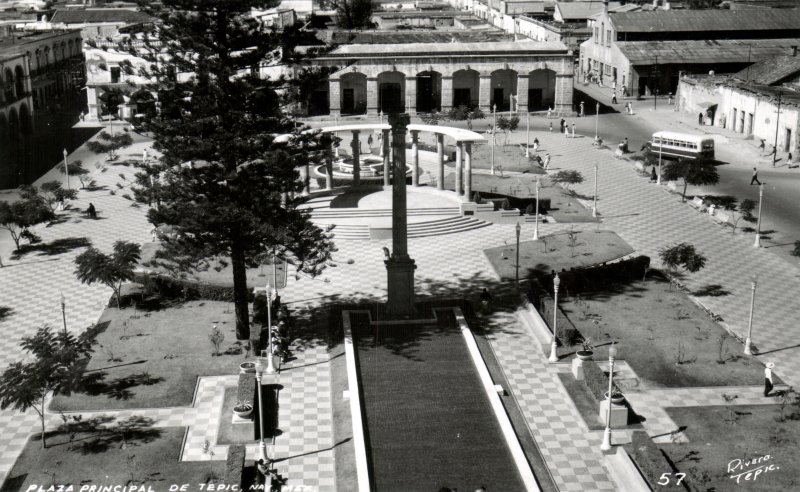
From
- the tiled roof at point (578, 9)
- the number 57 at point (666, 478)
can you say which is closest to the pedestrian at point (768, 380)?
the number 57 at point (666, 478)

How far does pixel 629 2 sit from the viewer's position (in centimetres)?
12325

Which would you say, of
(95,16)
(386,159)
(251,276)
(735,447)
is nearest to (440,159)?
(386,159)

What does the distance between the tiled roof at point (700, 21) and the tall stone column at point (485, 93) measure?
17.2 m

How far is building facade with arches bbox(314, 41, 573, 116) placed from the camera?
85.8m

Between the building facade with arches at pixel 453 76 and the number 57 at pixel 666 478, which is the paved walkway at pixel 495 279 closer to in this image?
the number 57 at pixel 666 478

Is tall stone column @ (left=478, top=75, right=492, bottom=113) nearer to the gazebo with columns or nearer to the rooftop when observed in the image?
the rooftop

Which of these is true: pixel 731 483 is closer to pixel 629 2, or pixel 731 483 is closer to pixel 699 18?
pixel 699 18

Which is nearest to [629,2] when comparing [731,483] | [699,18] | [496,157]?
[699,18]

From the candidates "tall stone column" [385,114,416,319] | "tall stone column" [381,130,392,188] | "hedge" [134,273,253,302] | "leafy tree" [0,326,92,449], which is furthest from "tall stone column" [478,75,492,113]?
"leafy tree" [0,326,92,449]

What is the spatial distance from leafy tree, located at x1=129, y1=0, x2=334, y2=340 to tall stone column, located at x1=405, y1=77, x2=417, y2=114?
50.7m

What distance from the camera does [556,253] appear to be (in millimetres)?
47812

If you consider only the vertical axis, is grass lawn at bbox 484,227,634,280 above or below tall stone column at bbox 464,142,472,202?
below

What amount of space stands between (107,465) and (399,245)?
1466 cm

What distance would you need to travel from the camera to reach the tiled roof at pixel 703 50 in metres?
92.8
